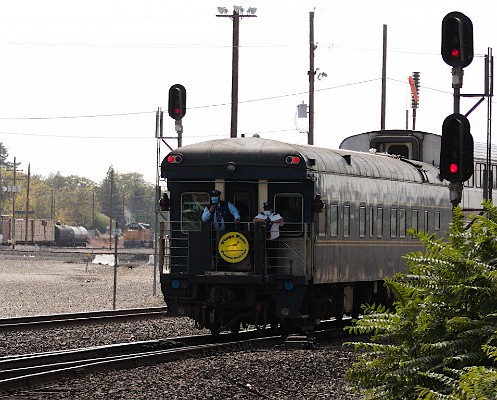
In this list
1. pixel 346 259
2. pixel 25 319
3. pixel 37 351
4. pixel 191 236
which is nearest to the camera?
pixel 37 351

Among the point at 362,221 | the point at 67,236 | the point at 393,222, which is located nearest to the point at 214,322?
the point at 362,221

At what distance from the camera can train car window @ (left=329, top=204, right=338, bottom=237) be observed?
19828 mm

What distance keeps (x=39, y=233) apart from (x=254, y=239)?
93593mm

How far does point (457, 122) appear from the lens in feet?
47.2

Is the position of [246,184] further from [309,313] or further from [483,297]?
[483,297]

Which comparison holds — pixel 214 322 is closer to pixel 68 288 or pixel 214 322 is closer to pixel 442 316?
pixel 442 316

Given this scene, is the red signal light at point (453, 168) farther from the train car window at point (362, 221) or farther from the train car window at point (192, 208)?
the train car window at point (362, 221)

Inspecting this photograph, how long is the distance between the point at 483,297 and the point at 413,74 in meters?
69.2

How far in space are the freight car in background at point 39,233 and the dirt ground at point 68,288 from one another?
43.7 meters

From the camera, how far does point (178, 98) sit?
24.8 m

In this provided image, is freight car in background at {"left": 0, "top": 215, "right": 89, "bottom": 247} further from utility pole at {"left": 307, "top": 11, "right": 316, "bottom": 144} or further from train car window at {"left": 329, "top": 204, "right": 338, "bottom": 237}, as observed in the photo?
train car window at {"left": 329, "top": 204, "right": 338, "bottom": 237}

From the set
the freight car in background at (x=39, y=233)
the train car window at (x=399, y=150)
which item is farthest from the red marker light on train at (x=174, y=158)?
the freight car in background at (x=39, y=233)

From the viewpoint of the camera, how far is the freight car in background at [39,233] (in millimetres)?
108500

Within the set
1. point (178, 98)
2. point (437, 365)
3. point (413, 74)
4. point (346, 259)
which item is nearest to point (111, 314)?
point (178, 98)
